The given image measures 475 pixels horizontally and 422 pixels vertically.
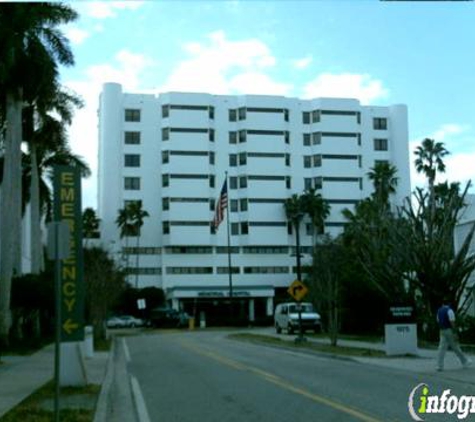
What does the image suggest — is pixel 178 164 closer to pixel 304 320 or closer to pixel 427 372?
pixel 304 320

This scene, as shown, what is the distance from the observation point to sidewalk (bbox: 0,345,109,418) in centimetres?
1532

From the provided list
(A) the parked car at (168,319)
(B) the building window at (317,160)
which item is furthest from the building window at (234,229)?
(A) the parked car at (168,319)

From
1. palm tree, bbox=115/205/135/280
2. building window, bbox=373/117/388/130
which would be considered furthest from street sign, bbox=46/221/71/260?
building window, bbox=373/117/388/130

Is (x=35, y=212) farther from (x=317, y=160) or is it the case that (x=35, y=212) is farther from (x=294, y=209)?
(x=317, y=160)

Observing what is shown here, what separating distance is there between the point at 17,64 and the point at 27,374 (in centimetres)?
1574

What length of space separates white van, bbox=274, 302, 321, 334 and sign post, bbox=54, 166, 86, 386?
3205cm

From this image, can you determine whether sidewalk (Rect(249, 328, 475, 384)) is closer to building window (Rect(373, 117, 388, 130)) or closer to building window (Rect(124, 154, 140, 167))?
building window (Rect(124, 154, 140, 167))

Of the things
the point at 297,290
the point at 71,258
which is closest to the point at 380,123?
the point at 297,290

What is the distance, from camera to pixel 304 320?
1906 inches

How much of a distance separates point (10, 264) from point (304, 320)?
21.3 m

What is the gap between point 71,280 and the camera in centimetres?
1609

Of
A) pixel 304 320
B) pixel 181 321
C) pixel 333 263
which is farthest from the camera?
pixel 181 321

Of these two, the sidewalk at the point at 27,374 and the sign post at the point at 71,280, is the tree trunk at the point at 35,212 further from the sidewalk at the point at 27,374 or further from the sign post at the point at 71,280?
the sign post at the point at 71,280

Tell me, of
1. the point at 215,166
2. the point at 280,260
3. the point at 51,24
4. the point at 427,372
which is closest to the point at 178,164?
the point at 215,166
